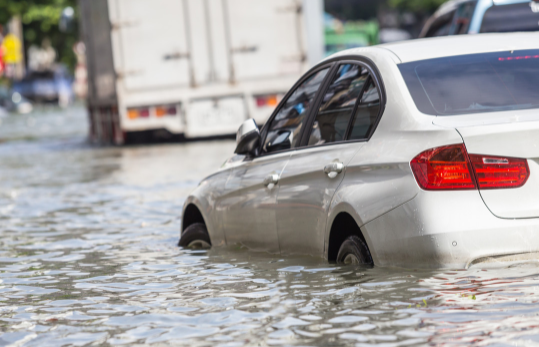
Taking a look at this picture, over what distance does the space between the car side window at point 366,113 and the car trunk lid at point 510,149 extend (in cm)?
63

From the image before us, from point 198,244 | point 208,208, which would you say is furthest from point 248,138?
point 198,244

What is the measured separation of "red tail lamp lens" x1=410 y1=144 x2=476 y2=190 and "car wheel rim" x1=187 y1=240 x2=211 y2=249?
2771mm

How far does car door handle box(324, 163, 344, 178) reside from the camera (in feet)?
17.7

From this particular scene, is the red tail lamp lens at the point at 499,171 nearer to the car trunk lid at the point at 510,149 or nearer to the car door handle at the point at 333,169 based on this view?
the car trunk lid at the point at 510,149

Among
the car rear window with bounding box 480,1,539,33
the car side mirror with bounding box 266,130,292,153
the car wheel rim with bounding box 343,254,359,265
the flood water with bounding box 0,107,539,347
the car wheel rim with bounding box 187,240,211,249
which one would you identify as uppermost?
the car rear window with bounding box 480,1,539,33

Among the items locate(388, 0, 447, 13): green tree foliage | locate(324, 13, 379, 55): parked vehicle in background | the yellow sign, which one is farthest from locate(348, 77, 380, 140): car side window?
locate(388, 0, 447, 13): green tree foliage

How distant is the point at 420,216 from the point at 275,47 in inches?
576

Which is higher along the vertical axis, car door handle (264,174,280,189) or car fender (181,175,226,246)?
car door handle (264,174,280,189)

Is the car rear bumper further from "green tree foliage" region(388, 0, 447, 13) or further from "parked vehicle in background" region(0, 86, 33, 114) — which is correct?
"green tree foliage" region(388, 0, 447, 13)

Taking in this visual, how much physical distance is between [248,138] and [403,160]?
1.60m

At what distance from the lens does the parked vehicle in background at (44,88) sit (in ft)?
211

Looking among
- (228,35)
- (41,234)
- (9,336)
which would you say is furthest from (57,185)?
(9,336)

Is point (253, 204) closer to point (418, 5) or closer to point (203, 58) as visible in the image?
point (203, 58)

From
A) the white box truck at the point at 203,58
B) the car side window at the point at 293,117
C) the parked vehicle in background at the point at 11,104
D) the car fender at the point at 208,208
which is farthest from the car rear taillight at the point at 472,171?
the parked vehicle in background at the point at 11,104
